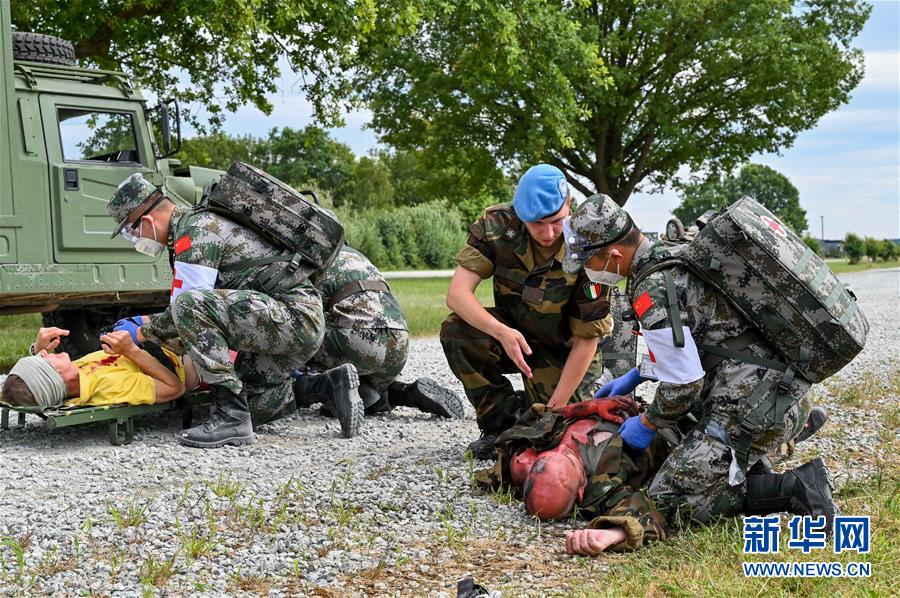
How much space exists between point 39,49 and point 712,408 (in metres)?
8.03

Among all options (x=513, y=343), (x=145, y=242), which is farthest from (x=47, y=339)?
(x=513, y=343)

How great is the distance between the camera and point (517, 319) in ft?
17.3

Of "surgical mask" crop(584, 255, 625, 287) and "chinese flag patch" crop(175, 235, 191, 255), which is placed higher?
"chinese flag patch" crop(175, 235, 191, 255)

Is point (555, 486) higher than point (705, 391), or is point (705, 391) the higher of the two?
point (705, 391)

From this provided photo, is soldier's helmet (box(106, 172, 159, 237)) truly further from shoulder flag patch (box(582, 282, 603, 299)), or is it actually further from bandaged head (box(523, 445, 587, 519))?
A: bandaged head (box(523, 445, 587, 519))

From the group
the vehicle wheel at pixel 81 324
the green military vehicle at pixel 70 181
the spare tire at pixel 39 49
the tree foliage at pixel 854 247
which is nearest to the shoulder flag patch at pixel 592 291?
the green military vehicle at pixel 70 181

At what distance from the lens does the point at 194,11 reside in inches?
473

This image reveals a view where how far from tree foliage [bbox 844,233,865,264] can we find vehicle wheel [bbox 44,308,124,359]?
48337mm

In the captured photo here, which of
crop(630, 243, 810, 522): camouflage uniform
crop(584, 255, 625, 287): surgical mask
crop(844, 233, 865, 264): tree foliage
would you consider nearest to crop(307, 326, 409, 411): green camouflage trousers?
crop(584, 255, 625, 287): surgical mask

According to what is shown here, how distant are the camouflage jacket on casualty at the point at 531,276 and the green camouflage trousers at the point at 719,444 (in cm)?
109

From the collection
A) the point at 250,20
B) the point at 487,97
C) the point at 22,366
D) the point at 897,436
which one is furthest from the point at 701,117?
the point at 22,366

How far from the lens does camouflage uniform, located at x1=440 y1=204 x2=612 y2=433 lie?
5.00 meters

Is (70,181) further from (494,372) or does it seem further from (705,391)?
(705,391)

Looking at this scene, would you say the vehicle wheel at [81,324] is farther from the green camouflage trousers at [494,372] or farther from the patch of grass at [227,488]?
the green camouflage trousers at [494,372]
